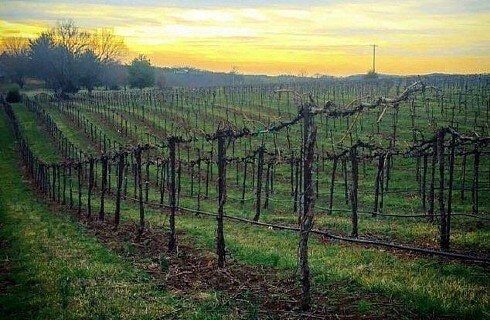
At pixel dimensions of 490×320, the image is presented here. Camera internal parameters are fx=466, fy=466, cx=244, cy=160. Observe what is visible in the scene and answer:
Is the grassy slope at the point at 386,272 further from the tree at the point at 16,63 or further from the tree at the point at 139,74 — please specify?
the tree at the point at 139,74

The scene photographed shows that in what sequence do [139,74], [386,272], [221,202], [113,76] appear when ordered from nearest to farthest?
[386,272] < [221,202] < [139,74] < [113,76]

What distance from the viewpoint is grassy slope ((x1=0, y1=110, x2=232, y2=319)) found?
857 centimetres

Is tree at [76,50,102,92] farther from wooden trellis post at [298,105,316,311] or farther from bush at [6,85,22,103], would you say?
wooden trellis post at [298,105,316,311]

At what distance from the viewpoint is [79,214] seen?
2333 cm

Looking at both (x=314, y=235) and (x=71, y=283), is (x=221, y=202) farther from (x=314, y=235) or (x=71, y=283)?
(x=314, y=235)

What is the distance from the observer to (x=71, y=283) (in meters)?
10.3

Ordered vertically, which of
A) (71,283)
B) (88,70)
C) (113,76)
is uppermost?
(88,70)

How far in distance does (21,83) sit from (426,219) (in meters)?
99.1

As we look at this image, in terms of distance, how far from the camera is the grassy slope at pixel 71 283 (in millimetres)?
8570

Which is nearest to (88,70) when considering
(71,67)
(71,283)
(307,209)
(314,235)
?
(71,67)

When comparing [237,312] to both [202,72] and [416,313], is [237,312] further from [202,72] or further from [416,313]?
[202,72]

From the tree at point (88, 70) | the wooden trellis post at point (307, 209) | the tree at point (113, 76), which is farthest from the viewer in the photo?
the tree at point (113, 76)

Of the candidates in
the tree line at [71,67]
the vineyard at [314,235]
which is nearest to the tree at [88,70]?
the tree line at [71,67]

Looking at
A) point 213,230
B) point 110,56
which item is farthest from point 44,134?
point 110,56
